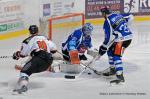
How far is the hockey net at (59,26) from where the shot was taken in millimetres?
6091

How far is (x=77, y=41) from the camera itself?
564 cm

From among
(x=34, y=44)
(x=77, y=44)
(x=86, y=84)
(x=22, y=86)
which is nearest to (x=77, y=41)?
(x=77, y=44)

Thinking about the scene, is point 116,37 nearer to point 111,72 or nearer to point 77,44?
point 111,72

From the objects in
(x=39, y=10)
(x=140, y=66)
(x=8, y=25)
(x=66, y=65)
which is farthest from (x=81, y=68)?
(x=39, y=10)

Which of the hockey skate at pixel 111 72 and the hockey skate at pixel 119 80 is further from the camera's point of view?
the hockey skate at pixel 111 72

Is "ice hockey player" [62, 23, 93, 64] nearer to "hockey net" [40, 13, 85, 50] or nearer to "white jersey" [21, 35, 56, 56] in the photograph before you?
"hockey net" [40, 13, 85, 50]

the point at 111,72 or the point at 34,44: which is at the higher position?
the point at 34,44

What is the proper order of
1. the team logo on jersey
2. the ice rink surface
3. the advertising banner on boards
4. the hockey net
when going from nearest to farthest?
the ice rink surface → the hockey net → the advertising banner on boards → the team logo on jersey

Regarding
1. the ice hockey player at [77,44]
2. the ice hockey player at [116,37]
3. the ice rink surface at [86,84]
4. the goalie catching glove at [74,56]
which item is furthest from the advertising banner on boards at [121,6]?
the ice hockey player at [116,37]

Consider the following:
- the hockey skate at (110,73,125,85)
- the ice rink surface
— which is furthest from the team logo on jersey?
the hockey skate at (110,73,125,85)

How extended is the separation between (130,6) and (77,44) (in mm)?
4144

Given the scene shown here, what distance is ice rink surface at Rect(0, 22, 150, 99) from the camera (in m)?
4.66

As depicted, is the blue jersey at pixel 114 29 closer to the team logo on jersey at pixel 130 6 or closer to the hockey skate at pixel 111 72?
the hockey skate at pixel 111 72

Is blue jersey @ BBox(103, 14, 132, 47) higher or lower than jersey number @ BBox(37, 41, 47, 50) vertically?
higher
